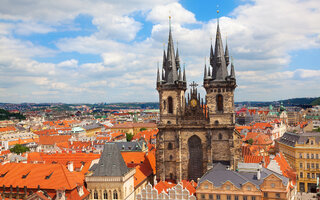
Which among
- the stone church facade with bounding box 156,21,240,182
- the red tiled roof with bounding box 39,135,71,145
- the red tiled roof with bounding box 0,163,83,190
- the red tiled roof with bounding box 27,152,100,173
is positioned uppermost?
the stone church facade with bounding box 156,21,240,182

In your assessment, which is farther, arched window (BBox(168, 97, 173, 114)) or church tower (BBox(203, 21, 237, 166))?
arched window (BBox(168, 97, 173, 114))

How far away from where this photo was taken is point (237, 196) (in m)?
49.4

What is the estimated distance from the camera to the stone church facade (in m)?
65.3

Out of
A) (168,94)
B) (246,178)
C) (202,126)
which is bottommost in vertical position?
(246,178)

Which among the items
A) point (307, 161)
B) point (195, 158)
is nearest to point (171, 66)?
point (195, 158)

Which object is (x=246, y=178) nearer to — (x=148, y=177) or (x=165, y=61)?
(x=148, y=177)

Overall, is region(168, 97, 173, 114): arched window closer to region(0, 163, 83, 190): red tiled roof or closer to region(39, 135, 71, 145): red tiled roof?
region(0, 163, 83, 190): red tiled roof

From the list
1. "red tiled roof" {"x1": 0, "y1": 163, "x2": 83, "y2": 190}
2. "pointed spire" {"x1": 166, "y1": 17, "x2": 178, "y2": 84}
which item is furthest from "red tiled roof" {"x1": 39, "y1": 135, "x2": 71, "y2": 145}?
"pointed spire" {"x1": 166, "y1": 17, "x2": 178, "y2": 84}

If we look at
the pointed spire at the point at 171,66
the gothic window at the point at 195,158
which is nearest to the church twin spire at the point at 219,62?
the pointed spire at the point at 171,66

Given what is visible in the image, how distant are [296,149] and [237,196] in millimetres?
36279

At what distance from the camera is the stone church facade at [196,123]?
65.3 metres

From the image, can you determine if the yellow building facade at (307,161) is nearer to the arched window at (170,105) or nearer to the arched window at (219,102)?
the arched window at (219,102)

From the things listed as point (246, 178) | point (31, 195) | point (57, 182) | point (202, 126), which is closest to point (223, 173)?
point (246, 178)

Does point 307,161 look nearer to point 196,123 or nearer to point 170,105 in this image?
point 196,123
